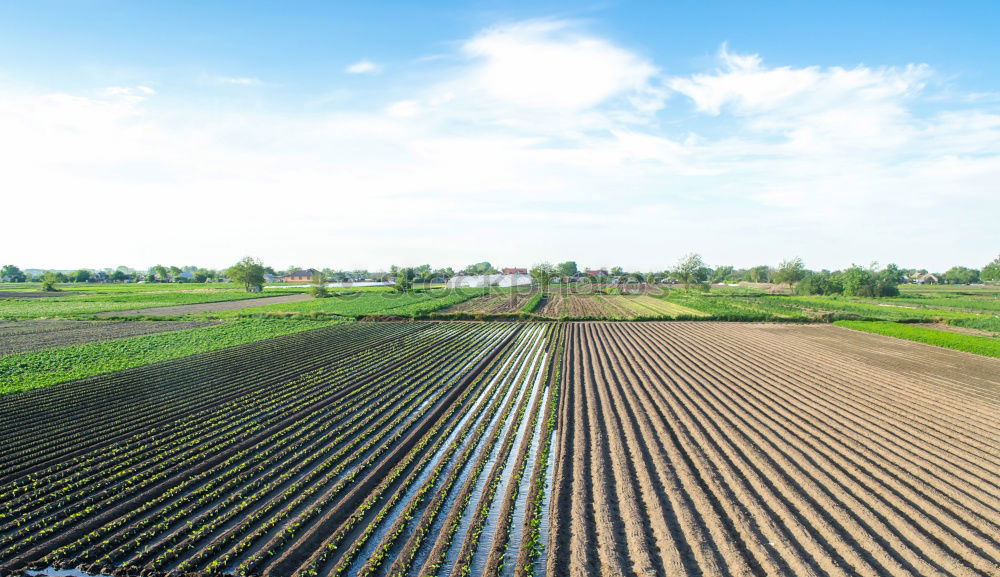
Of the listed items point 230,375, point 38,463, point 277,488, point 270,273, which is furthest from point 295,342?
point 270,273

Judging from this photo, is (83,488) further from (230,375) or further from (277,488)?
(230,375)

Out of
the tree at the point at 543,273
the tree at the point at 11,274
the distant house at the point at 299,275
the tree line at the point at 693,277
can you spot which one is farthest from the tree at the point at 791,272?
the tree at the point at 11,274

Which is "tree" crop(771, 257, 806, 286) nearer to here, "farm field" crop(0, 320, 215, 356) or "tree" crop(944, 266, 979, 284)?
"tree" crop(944, 266, 979, 284)

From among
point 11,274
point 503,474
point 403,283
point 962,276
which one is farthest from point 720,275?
point 11,274

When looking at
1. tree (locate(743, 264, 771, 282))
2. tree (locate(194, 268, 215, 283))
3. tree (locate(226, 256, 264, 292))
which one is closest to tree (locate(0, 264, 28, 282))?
tree (locate(194, 268, 215, 283))

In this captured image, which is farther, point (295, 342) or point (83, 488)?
point (295, 342)

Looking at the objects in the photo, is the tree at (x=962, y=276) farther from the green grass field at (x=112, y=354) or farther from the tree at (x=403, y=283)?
the green grass field at (x=112, y=354)

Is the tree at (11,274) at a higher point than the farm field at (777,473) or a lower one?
higher
